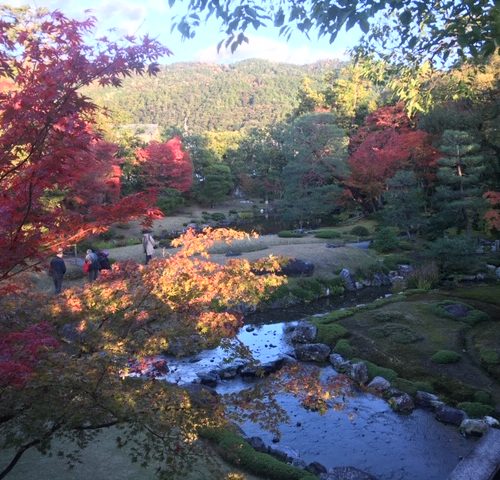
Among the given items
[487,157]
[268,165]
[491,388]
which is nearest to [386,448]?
[491,388]

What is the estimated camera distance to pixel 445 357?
12.3 m

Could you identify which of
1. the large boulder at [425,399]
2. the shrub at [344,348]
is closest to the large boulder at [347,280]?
the shrub at [344,348]

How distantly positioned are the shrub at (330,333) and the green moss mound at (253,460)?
6.20 metres

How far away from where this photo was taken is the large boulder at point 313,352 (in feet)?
43.5

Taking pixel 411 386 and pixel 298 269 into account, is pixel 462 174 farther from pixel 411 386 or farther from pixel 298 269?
pixel 411 386

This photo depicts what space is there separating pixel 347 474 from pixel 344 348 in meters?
5.76

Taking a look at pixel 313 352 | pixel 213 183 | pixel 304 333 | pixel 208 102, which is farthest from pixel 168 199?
pixel 208 102

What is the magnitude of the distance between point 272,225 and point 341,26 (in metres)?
39.0

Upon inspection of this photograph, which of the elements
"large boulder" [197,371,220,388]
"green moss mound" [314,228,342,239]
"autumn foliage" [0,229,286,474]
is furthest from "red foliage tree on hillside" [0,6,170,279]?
"green moss mound" [314,228,342,239]

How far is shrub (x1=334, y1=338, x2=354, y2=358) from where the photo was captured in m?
13.2

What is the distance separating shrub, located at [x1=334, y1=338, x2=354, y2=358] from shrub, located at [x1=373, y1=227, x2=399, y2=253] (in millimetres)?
13397

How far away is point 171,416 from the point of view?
15.1 feet

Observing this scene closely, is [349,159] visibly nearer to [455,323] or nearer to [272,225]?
[272,225]

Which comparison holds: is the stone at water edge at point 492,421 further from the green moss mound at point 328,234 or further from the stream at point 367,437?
the green moss mound at point 328,234
